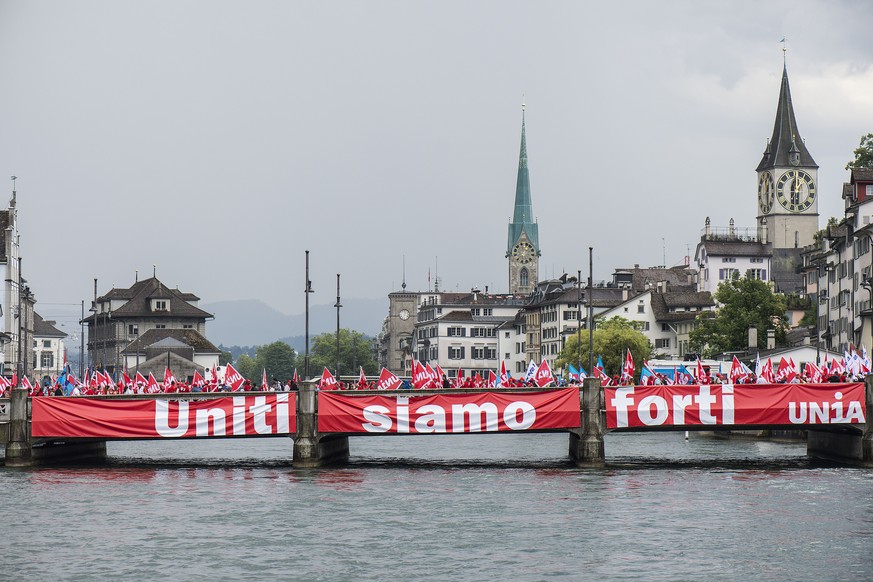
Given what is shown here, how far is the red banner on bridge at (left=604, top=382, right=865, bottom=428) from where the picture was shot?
69.8 m

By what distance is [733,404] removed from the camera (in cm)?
7019

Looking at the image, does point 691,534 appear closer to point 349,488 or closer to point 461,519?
point 461,519

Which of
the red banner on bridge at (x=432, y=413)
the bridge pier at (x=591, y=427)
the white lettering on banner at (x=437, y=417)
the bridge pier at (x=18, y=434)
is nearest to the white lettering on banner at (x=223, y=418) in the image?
the red banner on bridge at (x=432, y=413)

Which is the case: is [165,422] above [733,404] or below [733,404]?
below

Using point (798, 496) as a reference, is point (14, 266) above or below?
above

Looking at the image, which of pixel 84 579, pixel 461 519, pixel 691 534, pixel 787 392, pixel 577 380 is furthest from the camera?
pixel 577 380

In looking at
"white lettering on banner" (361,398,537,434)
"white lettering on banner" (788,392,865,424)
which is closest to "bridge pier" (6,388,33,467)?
"white lettering on banner" (361,398,537,434)

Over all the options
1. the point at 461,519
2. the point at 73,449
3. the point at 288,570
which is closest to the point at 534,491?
the point at 461,519

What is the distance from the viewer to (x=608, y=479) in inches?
2648

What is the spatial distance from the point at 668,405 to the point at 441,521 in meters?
19.5

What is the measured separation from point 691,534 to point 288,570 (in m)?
13.8

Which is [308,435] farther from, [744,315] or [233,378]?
[744,315]

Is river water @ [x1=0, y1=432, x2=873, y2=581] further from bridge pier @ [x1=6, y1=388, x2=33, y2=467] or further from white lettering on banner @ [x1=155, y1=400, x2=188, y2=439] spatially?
white lettering on banner @ [x1=155, y1=400, x2=188, y2=439]

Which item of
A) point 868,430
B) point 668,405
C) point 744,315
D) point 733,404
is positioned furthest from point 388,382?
point 744,315
